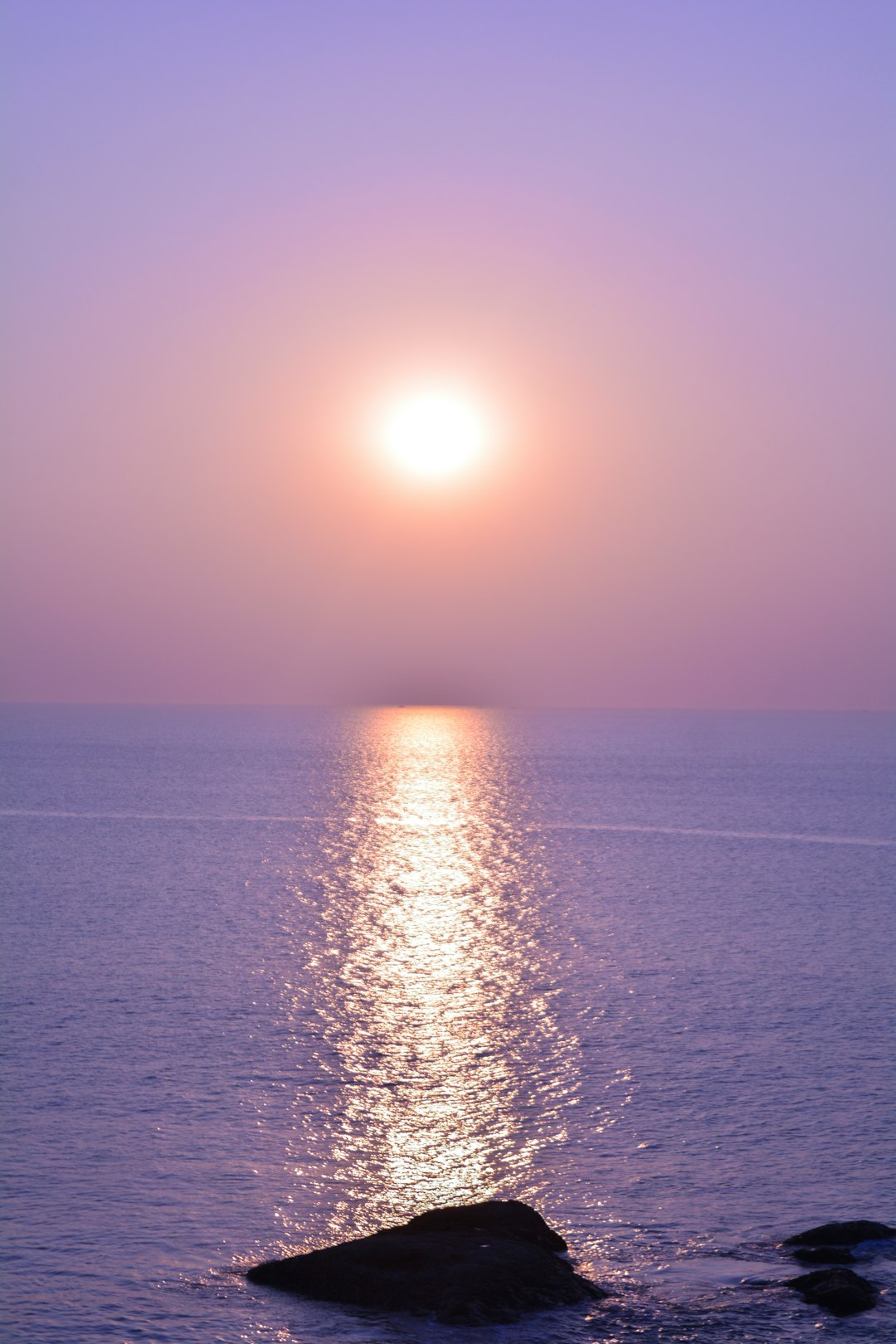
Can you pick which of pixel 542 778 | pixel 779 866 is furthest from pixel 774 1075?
pixel 542 778

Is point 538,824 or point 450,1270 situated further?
point 538,824

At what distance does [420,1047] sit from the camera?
41.3 m

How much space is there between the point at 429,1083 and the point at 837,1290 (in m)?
15.6

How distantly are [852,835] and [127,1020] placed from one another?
279 feet

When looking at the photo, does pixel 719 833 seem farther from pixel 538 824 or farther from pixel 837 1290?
pixel 837 1290

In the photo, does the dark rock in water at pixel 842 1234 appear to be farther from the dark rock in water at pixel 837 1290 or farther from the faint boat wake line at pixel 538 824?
the faint boat wake line at pixel 538 824

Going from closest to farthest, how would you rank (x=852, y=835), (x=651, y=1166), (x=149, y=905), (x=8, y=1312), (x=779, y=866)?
1. (x=8, y=1312)
2. (x=651, y=1166)
3. (x=149, y=905)
4. (x=779, y=866)
5. (x=852, y=835)

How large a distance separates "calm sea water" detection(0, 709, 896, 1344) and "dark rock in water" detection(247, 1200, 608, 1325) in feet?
1.70

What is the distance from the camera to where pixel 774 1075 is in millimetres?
38438

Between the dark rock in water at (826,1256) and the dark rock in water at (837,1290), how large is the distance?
766 millimetres

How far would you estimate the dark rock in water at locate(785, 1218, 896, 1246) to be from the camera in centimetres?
2602

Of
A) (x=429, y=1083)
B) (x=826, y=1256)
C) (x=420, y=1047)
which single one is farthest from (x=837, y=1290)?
(x=420, y=1047)

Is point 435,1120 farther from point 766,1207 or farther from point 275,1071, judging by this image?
point 766,1207

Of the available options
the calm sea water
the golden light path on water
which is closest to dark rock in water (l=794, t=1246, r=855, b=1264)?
the calm sea water
